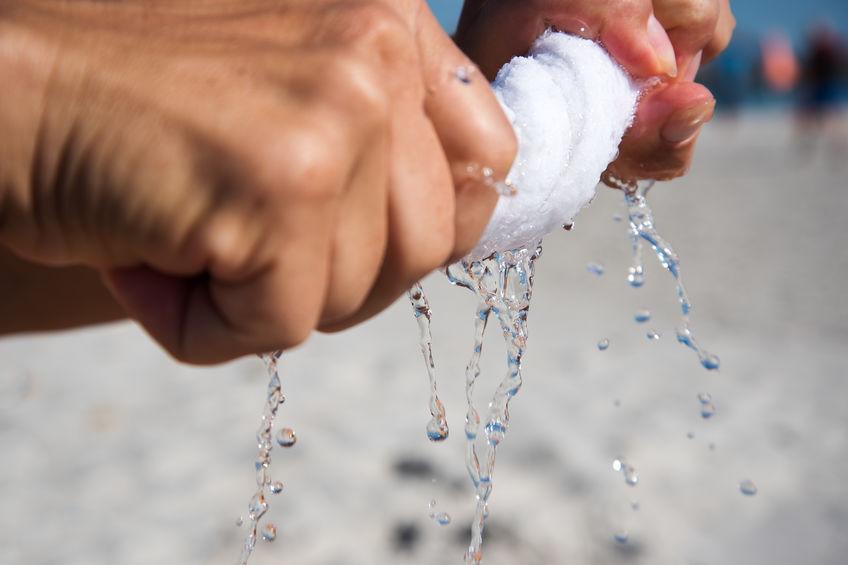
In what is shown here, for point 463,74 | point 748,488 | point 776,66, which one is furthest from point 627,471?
point 776,66

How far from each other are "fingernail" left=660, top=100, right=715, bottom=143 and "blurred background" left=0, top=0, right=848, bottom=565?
114 centimetres

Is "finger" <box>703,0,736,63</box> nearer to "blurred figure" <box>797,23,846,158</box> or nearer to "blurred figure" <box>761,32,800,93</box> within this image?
"blurred figure" <box>797,23,846,158</box>

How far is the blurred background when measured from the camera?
1856mm

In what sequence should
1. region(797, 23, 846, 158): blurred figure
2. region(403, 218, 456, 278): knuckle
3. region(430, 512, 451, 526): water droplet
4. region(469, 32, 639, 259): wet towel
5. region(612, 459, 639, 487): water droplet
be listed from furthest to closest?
region(797, 23, 846, 158): blurred figure
region(612, 459, 639, 487): water droplet
region(430, 512, 451, 526): water droplet
region(469, 32, 639, 259): wet towel
region(403, 218, 456, 278): knuckle

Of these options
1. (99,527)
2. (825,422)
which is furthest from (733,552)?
(99,527)

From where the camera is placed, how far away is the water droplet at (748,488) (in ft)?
6.75

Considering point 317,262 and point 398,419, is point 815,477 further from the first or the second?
point 317,262

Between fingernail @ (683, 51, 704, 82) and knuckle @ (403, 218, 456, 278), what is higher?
fingernail @ (683, 51, 704, 82)

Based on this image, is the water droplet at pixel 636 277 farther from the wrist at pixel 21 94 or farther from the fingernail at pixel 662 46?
the wrist at pixel 21 94

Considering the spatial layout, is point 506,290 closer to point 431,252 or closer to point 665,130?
point 665,130

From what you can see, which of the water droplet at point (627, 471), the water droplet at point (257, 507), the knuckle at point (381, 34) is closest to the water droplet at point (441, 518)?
the water droplet at point (627, 471)

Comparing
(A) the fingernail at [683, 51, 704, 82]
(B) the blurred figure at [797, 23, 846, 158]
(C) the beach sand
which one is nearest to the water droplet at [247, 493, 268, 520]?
(C) the beach sand

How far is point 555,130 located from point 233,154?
334 millimetres

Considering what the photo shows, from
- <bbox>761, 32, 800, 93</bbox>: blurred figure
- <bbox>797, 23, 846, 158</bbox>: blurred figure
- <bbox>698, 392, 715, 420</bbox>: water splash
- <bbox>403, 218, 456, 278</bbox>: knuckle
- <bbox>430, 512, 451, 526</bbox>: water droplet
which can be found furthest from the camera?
<bbox>761, 32, 800, 93</bbox>: blurred figure
